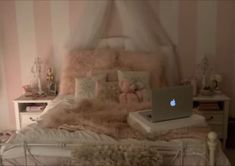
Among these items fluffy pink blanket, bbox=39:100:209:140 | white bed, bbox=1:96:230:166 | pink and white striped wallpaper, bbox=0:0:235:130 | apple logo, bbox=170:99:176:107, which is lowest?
white bed, bbox=1:96:230:166

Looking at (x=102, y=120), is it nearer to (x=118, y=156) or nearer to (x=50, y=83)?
(x=118, y=156)

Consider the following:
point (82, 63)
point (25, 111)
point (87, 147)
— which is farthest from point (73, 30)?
point (87, 147)

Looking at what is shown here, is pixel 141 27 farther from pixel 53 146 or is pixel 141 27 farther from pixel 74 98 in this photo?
pixel 53 146

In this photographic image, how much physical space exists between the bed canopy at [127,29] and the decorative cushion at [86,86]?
23.1 inches

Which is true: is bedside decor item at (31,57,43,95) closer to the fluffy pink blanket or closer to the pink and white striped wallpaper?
the pink and white striped wallpaper

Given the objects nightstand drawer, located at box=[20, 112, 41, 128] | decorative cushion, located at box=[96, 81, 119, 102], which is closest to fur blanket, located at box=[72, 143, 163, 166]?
decorative cushion, located at box=[96, 81, 119, 102]

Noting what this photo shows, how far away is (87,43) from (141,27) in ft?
2.37

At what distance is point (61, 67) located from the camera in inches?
155

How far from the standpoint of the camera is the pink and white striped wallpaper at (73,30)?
3715 mm

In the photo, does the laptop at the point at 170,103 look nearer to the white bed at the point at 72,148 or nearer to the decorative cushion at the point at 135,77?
the white bed at the point at 72,148

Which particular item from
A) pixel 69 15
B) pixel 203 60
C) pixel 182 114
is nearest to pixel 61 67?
pixel 69 15

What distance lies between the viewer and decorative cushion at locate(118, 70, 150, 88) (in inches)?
131

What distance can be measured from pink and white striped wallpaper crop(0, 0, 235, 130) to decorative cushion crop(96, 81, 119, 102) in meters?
0.90

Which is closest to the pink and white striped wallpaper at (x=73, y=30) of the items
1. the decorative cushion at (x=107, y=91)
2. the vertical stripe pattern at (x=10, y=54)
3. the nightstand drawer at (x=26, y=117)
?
the vertical stripe pattern at (x=10, y=54)
